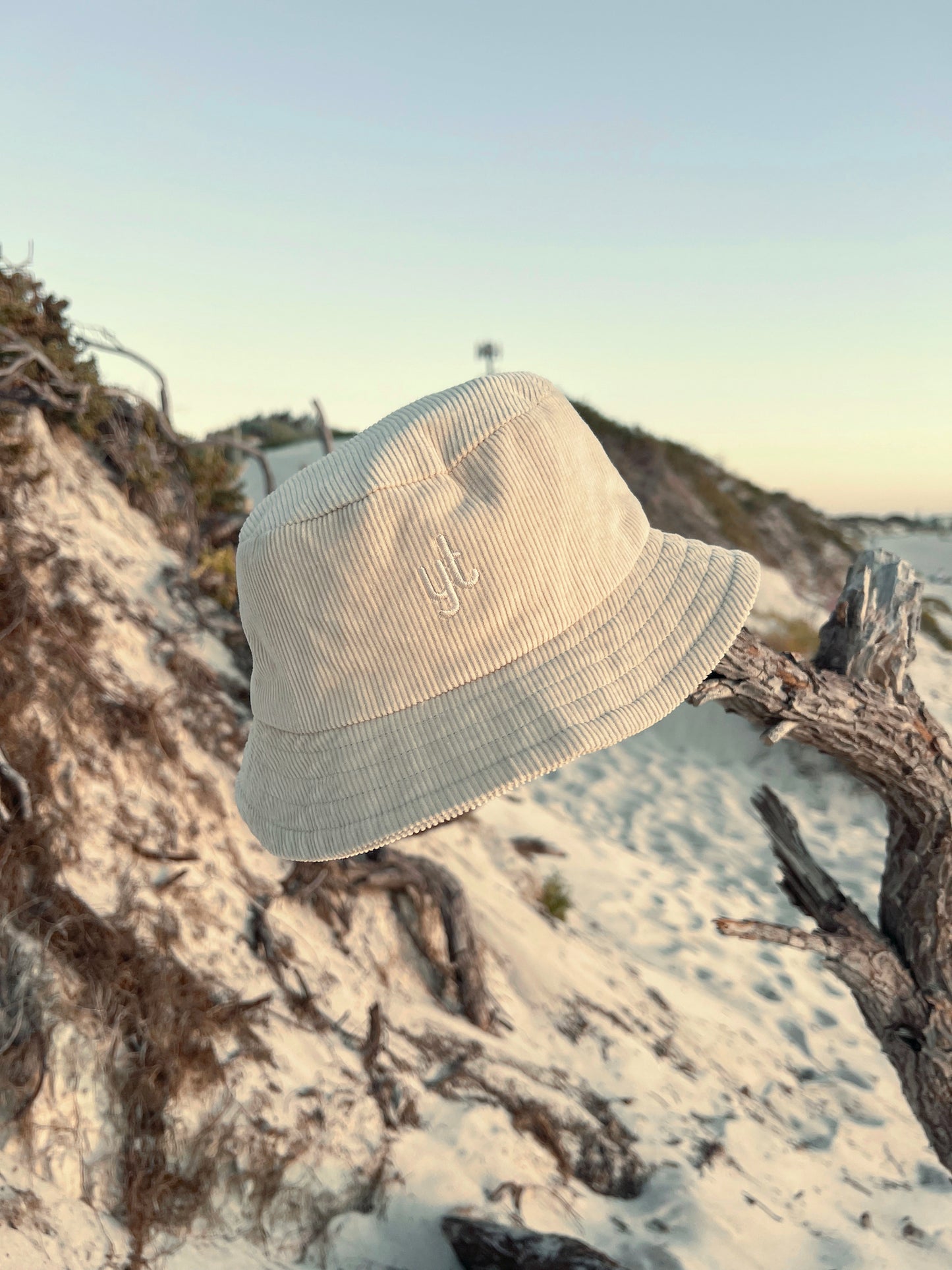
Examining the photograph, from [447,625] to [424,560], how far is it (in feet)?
0.31

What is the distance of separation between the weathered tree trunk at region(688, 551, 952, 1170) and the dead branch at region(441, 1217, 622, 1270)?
1.15 meters

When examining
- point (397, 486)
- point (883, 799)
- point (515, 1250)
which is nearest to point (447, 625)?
point (397, 486)

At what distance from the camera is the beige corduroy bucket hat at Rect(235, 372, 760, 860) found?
47.9 inches

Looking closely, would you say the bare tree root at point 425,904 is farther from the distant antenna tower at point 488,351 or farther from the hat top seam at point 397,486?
the distant antenna tower at point 488,351

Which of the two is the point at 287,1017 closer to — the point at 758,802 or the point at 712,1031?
the point at 758,802

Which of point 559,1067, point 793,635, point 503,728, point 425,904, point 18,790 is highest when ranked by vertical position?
point 503,728

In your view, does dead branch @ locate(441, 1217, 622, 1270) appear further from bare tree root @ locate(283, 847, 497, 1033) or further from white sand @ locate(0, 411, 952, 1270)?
bare tree root @ locate(283, 847, 497, 1033)

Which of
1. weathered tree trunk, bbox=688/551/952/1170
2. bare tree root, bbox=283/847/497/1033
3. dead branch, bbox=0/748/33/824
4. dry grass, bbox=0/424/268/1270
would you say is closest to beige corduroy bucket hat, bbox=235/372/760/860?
weathered tree trunk, bbox=688/551/952/1170

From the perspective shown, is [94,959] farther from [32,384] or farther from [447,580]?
[32,384]

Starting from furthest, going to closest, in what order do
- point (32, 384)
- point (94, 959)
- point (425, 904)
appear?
1. point (32, 384)
2. point (425, 904)
3. point (94, 959)

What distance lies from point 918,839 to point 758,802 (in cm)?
48

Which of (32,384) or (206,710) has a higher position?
(32,384)

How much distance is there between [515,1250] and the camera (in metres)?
2.85

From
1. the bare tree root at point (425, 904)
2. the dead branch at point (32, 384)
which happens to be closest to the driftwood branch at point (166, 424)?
the dead branch at point (32, 384)
